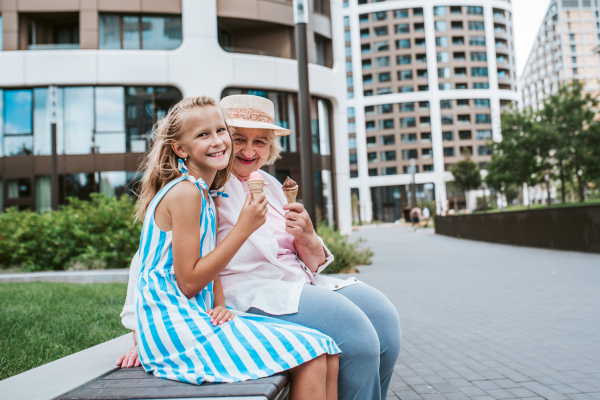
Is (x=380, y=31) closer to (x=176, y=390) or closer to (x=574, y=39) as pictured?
(x=574, y=39)

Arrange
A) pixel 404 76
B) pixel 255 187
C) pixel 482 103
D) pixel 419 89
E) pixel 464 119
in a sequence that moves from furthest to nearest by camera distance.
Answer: pixel 404 76 → pixel 419 89 → pixel 482 103 → pixel 464 119 → pixel 255 187

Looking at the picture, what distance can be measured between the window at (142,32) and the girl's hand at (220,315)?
21.5m

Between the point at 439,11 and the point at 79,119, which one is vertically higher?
the point at 439,11

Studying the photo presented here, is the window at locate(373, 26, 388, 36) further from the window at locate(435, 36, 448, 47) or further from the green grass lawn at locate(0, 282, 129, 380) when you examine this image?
the green grass lawn at locate(0, 282, 129, 380)

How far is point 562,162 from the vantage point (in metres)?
29.3

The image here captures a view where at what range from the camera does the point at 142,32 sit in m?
21.6

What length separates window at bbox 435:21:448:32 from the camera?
237 ft

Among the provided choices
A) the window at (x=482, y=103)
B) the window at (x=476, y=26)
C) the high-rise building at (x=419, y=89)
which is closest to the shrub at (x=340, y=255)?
the high-rise building at (x=419, y=89)

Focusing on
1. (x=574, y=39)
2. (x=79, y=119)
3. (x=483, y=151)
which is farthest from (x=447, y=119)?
(x=574, y=39)

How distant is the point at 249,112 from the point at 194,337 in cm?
130

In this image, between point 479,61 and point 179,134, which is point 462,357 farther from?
point 479,61

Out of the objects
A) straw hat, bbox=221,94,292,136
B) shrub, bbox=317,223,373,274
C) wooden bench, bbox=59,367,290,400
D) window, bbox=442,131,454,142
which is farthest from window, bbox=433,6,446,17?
wooden bench, bbox=59,367,290,400

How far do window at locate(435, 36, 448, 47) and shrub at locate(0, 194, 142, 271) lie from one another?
69802mm

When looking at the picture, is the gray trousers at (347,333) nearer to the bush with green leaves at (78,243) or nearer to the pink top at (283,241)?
the pink top at (283,241)
